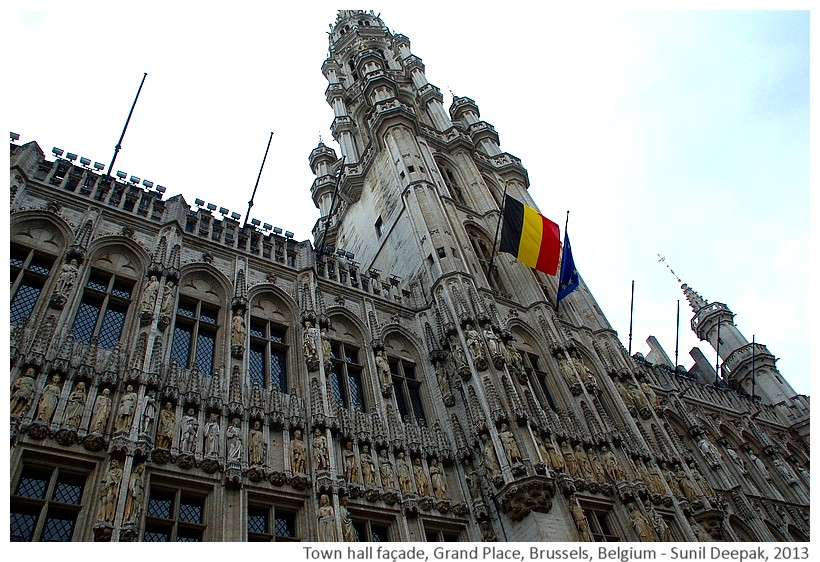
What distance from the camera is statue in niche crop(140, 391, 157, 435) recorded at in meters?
12.0

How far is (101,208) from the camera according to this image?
55.2 ft

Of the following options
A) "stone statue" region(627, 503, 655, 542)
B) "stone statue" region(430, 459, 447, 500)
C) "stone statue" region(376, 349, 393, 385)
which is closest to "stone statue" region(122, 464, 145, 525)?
"stone statue" region(430, 459, 447, 500)

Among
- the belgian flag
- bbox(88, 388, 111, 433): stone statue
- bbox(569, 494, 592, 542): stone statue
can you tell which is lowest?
bbox(569, 494, 592, 542): stone statue

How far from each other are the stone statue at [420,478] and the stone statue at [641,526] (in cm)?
589

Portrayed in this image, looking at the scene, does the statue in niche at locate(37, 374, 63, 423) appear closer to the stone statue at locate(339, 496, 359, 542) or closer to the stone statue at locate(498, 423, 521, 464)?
the stone statue at locate(339, 496, 359, 542)

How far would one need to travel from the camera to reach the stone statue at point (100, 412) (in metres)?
11.7

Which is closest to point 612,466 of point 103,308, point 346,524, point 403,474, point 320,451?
Answer: point 403,474

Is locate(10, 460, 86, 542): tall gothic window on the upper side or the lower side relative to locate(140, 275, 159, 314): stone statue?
lower

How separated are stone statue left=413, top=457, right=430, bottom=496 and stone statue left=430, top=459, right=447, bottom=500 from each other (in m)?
0.24

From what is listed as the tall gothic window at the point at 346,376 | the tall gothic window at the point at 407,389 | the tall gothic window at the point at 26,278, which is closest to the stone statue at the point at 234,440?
the tall gothic window at the point at 346,376

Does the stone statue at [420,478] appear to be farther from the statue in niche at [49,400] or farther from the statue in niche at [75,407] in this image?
the statue in niche at [49,400]

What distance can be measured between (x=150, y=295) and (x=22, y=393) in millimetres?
4164

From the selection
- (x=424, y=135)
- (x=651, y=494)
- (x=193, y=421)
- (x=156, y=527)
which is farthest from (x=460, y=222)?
(x=156, y=527)
